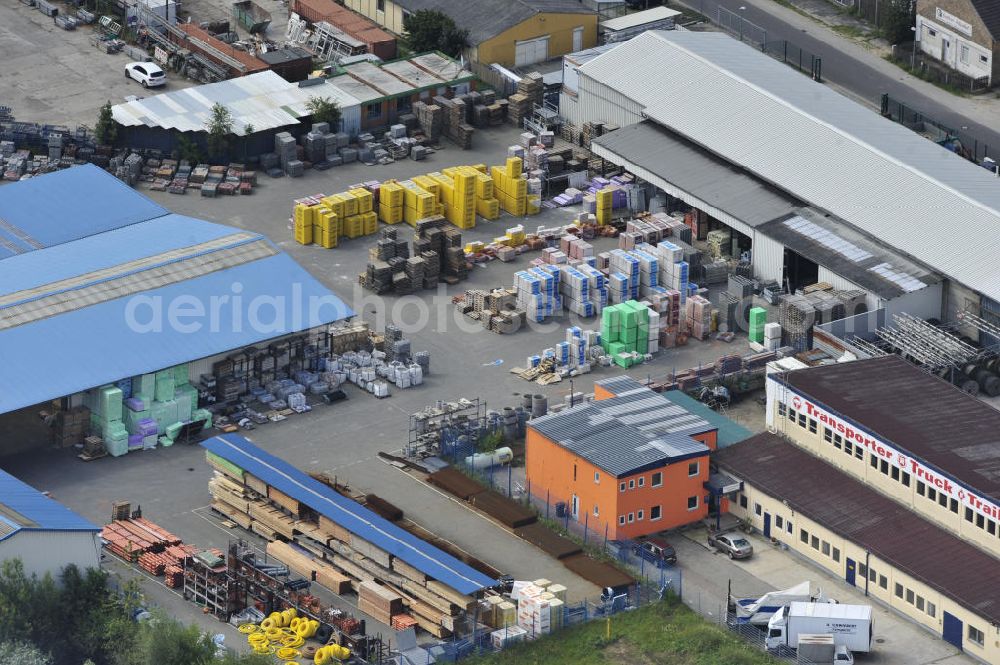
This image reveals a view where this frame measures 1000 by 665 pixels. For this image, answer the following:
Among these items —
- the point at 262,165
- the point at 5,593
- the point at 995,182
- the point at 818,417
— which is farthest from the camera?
the point at 262,165

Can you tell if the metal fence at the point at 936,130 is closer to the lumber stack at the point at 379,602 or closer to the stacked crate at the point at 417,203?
the stacked crate at the point at 417,203

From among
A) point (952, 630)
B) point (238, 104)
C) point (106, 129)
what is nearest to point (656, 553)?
point (952, 630)

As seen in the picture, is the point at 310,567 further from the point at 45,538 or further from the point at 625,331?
the point at 625,331

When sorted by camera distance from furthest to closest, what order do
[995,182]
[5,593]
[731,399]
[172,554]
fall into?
1. [995,182]
2. [731,399]
3. [172,554]
4. [5,593]

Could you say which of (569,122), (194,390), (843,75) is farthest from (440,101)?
(194,390)

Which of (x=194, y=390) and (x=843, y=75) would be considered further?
(x=843, y=75)

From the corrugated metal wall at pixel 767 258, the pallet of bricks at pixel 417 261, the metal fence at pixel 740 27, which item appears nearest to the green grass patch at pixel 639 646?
the corrugated metal wall at pixel 767 258

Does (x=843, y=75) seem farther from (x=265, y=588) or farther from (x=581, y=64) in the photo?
(x=265, y=588)

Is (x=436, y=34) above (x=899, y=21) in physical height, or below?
below
